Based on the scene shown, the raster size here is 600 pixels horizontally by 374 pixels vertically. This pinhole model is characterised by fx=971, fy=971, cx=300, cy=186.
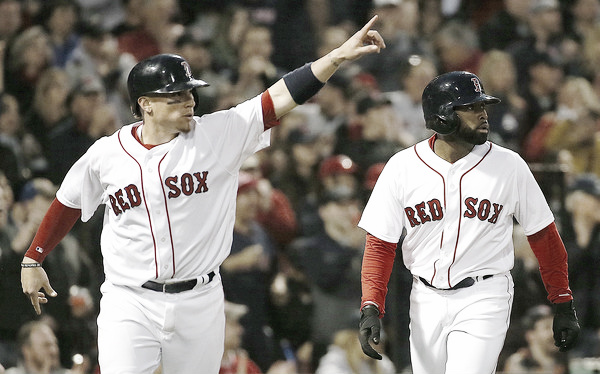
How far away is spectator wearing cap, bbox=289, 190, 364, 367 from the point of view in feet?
20.7

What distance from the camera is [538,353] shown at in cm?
631

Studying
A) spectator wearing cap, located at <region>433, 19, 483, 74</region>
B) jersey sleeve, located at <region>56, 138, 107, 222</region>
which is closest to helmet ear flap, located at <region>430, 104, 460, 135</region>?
jersey sleeve, located at <region>56, 138, 107, 222</region>

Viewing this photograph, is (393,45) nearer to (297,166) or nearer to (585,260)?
(297,166)

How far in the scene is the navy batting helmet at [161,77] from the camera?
13.6 ft

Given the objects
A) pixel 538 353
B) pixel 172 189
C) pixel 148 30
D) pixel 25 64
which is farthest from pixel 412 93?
pixel 172 189

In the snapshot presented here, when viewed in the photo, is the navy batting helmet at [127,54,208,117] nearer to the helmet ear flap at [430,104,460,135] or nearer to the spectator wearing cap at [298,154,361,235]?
the helmet ear flap at [430,104,460,135]

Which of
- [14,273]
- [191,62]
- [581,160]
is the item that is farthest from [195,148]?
[581,160]

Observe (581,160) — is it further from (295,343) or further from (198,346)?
(198,346)

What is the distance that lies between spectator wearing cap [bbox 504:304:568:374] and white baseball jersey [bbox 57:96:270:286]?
2.84 meters

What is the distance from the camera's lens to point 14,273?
18.8ft

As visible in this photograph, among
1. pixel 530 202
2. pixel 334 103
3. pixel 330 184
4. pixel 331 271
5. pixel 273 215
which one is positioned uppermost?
pixel 334 103

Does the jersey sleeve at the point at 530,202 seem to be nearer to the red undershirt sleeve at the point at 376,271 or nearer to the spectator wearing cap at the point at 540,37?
the red undershirt sleeve at the point at 376,271

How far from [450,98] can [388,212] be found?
57 centimetres

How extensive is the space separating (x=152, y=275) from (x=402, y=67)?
4174 mm
